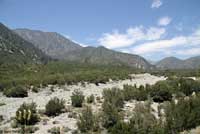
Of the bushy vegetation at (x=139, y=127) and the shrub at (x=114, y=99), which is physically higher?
the shrub at (x=114, y=99)

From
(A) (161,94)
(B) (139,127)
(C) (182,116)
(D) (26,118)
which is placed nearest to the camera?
(B) (139,127)

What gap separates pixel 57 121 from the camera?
1497 cm

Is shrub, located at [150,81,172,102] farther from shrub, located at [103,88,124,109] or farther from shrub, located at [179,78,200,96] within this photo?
shrub, located at [179,78,200,96]

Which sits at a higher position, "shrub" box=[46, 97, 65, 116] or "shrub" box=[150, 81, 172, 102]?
"shrub" box=[150, 81, 172, 102]

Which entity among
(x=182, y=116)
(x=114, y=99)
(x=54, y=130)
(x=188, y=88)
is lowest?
(x=54, y=130)

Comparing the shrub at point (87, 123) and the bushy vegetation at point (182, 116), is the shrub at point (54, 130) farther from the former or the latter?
the bushy vegetation at point (182, 116)

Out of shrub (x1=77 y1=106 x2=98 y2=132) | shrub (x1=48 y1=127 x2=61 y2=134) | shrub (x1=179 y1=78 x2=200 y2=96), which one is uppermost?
shrub (x1=179 y1=78 x2=200 y2=96)

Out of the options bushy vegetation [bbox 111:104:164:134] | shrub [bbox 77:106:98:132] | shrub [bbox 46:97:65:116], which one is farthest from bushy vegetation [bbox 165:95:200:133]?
shrub [bbox 46:97:65:116]

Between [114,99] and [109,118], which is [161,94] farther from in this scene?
[109,118]

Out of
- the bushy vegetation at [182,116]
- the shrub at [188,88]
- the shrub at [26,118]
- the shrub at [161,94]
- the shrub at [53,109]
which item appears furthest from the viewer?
the shrub at [188,88]

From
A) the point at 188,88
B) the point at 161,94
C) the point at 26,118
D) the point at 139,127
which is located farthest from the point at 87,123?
the point at 188,88

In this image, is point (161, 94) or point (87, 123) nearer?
point (87, 123)

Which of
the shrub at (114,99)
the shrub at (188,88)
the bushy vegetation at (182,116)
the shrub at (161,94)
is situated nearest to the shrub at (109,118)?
the bushy vegetation at (182,116)

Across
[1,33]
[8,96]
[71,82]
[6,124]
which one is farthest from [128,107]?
[1,33]
